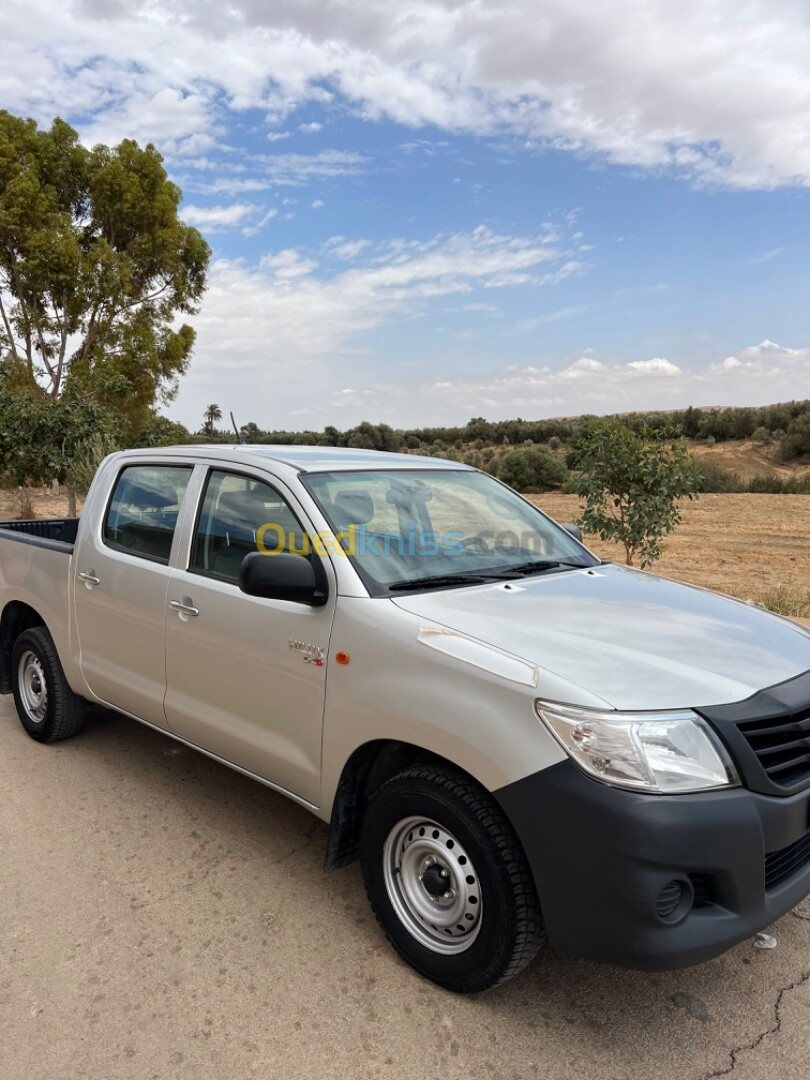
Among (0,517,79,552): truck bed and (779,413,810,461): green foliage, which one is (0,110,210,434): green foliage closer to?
(0,517,79,552): truck bed

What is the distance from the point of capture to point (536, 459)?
29656mm

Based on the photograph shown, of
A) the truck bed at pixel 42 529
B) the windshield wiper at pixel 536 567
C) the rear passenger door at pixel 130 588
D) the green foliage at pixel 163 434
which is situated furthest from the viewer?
the green foliage at pixel 163 434

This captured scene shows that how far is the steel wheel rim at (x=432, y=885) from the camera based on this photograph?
2.64 m

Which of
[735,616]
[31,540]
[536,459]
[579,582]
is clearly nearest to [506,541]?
[579,582]

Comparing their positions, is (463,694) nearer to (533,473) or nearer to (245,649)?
(245,649)

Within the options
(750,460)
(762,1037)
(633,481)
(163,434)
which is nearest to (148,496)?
(762,1037)

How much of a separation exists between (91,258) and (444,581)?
25.9 metres

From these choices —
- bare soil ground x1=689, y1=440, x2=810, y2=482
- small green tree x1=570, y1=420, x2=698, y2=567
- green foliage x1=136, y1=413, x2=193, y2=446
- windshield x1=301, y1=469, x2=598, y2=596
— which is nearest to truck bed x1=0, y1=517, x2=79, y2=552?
windshield x1=301, y1=469, x2=598, y2=596

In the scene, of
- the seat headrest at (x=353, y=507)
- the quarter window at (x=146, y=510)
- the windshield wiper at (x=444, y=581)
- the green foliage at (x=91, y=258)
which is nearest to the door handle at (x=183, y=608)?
the quarter window at (x=146, y=510)

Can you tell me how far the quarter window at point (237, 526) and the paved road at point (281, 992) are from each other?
1.32 m

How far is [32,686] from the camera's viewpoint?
17.0 ft

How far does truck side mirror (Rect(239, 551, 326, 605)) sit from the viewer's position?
2.94 metres

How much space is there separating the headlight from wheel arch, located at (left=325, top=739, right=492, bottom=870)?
74cm

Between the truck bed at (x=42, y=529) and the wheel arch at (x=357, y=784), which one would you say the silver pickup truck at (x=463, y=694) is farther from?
the truck bed at (x=42, y=529)
